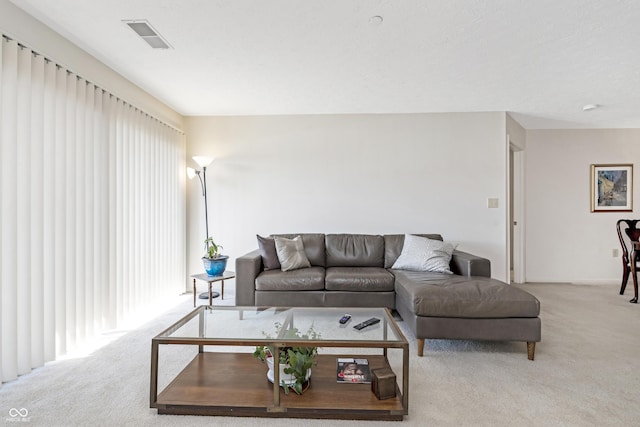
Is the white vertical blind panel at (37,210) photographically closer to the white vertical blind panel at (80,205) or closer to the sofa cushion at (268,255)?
the white vertical blind panel at (80,205)

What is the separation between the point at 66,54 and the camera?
2422mm

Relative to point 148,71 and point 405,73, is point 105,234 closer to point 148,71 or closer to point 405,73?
point 148,71

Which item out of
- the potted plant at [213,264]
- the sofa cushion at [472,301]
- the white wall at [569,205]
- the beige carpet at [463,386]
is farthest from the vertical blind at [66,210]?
the white wall at [569,205]

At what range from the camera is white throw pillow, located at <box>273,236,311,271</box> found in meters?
3.41

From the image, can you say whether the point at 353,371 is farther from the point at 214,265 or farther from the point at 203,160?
the point at 203,160

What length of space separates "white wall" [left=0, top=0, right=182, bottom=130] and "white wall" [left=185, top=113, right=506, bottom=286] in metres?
1.13

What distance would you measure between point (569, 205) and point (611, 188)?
2.22 feet

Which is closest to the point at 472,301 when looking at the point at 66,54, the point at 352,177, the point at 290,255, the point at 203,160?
the point at 290,255

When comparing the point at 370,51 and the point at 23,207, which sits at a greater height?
the point at 370,51

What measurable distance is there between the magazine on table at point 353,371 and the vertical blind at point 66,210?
2033 millimetres

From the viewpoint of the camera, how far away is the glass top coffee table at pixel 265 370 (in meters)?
1.66

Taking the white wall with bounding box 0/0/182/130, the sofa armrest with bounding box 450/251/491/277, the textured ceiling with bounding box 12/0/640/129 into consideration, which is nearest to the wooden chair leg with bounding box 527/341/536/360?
the sofa armrest with bounding box 450/251/491/277

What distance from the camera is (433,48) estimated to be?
8.26 feet

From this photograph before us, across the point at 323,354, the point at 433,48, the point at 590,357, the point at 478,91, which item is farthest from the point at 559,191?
the point at 323,354
